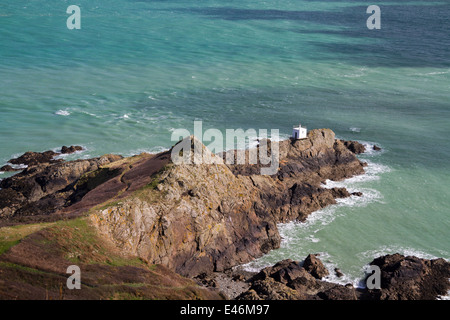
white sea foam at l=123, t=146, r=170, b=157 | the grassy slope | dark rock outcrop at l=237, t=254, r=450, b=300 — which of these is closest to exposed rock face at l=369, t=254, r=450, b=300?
dark rock outcrop at l=237, t=254, r=450, b=300

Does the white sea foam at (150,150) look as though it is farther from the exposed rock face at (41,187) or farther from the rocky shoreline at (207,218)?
the rocky shoreline at (207,218)

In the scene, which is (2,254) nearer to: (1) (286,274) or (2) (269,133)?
(1) (286,274)

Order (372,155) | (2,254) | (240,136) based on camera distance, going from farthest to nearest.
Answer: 1. (240,136)
2. (372,155)
3. (2,254)

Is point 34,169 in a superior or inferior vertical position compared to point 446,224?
superior

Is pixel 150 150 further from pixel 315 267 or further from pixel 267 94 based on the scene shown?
pixel 315 267

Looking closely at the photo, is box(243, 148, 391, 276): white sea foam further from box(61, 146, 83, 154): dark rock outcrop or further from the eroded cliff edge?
box(61, 146, 83, 154): dark rock outcrop

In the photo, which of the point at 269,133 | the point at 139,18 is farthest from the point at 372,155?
the point at 139,18

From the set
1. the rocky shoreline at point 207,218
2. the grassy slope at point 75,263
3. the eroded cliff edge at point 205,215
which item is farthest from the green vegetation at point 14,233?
the eroded cliff edge at point 205,215
